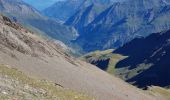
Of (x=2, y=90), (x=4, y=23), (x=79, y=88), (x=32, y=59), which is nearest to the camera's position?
(x=2, y=90)

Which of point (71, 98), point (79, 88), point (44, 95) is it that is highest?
point (79, 88)

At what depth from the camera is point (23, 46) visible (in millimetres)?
97000

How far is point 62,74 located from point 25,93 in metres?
50.9

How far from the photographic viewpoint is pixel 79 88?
8931 cm

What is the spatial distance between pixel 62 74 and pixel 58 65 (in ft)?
32.9

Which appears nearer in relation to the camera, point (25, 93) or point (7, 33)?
point (25, 93)

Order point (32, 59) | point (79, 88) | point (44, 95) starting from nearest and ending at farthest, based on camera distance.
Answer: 1. point (44, 95)
2. point (79, 88)
3. point (32, 59)

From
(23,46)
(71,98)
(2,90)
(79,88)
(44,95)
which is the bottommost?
(2,90)

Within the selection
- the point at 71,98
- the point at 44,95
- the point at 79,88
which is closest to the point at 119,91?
the point at 79,88

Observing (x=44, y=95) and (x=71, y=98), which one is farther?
(x=71, y=98)

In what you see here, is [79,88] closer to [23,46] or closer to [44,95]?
[23,46]

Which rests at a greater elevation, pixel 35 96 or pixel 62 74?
pixel 62 74

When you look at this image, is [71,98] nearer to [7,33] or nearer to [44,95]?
[44,95]

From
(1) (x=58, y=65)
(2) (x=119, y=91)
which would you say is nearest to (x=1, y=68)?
(1) (x=58, y=65)
